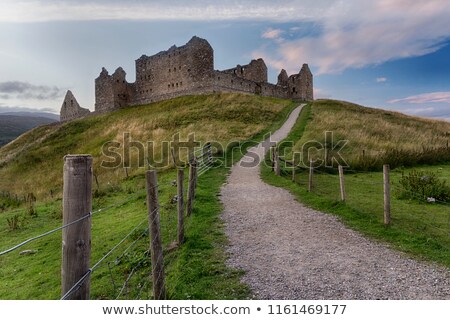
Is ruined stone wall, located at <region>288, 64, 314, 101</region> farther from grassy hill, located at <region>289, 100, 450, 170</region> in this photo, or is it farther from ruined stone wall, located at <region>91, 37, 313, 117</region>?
grassy hill, located at <region>289, 100, 450, 170</region>

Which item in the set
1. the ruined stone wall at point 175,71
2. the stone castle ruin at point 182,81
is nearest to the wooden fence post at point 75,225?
the stone castle ruin at point 182,81

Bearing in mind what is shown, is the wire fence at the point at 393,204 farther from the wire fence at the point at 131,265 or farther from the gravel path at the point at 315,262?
the wire fence at the point at 131,265

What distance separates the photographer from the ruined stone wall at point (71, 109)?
72.4 metres

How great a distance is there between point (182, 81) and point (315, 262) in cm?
5630

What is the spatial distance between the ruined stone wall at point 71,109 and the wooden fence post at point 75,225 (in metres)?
73.7

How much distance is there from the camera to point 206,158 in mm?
22406

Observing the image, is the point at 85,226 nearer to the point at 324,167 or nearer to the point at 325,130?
the point at 324,167

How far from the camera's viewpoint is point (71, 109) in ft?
244

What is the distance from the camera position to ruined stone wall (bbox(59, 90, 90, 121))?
237 ft

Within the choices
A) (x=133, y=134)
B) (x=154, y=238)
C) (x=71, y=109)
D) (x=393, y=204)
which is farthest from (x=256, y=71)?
(x=154, y=238)

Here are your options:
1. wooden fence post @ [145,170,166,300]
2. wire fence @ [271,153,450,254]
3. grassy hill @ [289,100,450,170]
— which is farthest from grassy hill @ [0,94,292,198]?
wooden fence post @ [145,170,166,300]
